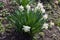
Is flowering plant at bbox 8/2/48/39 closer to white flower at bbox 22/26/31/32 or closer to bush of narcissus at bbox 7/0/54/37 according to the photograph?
bush of narcissus at bbox 7/0/54/37

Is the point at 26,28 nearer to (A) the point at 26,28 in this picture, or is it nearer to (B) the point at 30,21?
(A) the point at 26,28

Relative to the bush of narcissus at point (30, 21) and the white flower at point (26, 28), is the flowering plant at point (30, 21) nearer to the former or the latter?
the bush of narcissus at point (30, 21)

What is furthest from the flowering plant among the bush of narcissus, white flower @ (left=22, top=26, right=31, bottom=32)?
white flower @ (left=22, top=26, right=31, bottom=32)

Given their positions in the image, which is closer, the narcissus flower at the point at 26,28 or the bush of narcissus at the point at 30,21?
the narcissus flower at the point at 26,28

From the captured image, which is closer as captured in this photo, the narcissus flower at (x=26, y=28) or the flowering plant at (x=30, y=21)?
the narcissus flower at (x=26, y=28)

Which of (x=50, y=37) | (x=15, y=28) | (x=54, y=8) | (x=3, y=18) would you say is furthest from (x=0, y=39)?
(x=54, y=8)

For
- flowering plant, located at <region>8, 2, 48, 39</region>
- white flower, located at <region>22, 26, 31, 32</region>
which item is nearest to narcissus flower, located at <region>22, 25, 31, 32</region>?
white flower, located at <region>22, 26, 31, 32</region>

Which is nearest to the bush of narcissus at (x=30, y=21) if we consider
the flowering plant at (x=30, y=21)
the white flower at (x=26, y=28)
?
the flowering plant at (x=30, y=21)

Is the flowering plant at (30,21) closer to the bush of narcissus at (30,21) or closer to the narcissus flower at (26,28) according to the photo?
the bush of narcissus at (30,21)

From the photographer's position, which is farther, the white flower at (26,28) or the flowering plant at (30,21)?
the flowering plant at (30,21)

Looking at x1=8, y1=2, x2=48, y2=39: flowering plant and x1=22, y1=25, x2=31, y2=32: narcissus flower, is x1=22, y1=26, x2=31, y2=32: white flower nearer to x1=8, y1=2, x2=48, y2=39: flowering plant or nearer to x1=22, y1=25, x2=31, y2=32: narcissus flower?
x1=22, y1=25, x2=31, y2=32: narcissus flower

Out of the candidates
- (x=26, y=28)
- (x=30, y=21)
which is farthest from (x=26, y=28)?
(x=30, y=21)

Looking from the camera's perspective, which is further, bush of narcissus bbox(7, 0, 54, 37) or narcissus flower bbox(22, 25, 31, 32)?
bush of narcissus bbox(7, 0, 54, 37)

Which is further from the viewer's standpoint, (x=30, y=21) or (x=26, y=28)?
(x=30, y=21)
